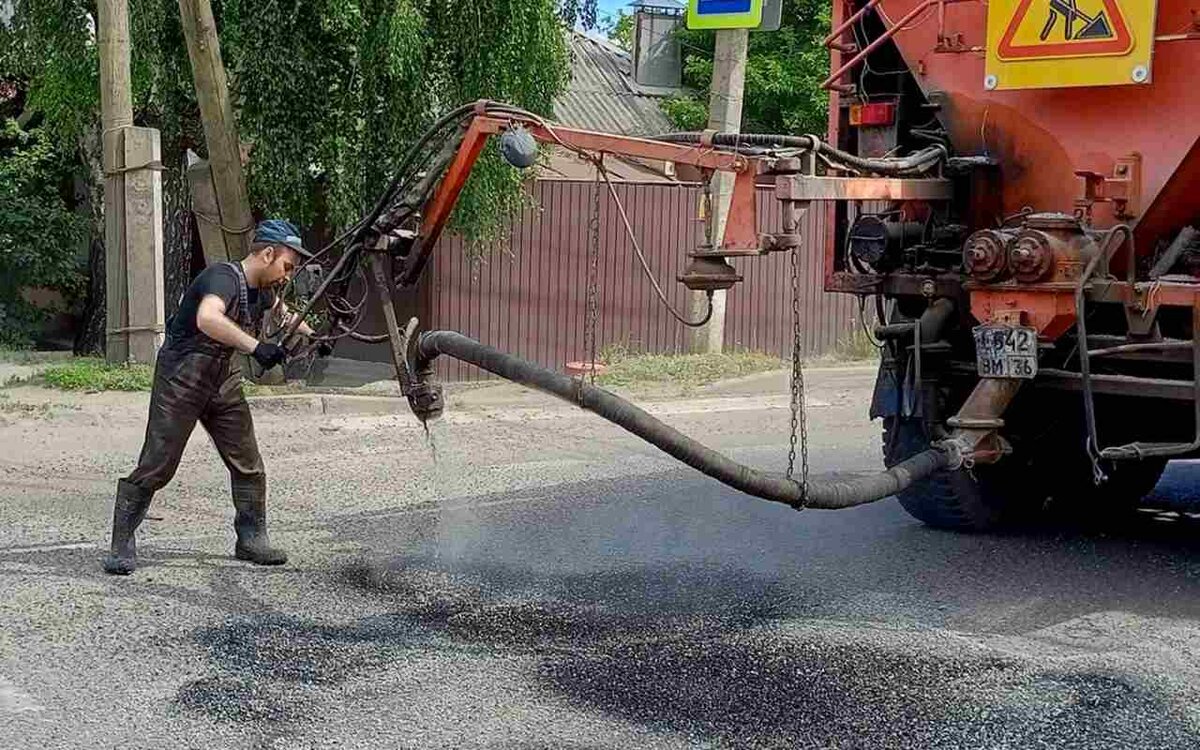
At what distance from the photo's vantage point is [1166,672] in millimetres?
5363

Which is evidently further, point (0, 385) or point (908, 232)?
point (0, 385)

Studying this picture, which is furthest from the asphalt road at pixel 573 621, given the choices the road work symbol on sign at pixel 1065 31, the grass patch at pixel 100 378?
the grass patch at pixel 100 378

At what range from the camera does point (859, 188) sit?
6188 mm

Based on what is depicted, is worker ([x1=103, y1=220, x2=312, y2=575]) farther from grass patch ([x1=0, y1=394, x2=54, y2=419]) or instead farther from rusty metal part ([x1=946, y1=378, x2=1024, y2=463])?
grass patch ([x1=0, y1=394, x2=54, y2=419])

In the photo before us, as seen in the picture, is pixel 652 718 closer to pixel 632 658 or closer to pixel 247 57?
pixel 632 658

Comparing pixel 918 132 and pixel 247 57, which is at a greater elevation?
pixel 247 57

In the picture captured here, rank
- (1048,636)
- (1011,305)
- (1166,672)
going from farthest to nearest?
(1011,305) → (1048,636) → (1166,672)

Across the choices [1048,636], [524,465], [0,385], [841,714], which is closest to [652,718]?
[841,714]

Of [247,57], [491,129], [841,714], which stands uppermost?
[247,57]

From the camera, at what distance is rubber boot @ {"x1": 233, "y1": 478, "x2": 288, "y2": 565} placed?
6.79 meters

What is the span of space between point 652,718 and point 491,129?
257 centimetres

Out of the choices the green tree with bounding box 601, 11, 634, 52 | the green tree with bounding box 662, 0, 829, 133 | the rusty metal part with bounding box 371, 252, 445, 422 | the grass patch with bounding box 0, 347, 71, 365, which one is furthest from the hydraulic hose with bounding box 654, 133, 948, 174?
the green tree with bounding box 601, 11, 634, 52

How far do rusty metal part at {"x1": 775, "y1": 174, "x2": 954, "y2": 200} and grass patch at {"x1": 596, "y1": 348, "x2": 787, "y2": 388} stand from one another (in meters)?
6.82

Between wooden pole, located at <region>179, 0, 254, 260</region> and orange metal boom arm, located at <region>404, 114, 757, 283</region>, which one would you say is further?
wooden pole, located at <region>179, 0, 254, 260</region>
